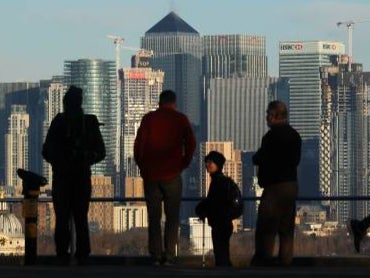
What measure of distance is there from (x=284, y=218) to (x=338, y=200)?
3.92 meters

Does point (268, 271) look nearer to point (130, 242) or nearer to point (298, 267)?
point (298, 267)

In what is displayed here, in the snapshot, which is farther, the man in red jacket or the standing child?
the standing child

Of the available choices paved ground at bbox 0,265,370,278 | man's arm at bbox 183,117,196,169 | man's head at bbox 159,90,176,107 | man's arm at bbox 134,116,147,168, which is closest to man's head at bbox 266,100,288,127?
man's arm at bbox 183,117,196,169

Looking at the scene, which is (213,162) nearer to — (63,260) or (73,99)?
(73,99)

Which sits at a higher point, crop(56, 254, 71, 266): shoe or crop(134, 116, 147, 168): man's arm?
crop(134, 116, 147, 168): man's arm

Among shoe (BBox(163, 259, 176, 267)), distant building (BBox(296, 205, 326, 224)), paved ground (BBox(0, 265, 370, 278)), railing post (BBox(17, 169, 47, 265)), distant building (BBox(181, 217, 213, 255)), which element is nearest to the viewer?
paved ground (BBox(0, 265, 370, 278))

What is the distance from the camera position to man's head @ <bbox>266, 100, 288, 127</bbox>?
59.5ft

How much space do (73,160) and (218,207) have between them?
1.52m

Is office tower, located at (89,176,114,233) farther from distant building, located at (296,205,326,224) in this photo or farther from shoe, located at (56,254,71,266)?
distant building, located at (296,205,326,224)

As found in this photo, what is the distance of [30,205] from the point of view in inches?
754

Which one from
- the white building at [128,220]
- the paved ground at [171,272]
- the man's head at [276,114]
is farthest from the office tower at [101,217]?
the man's head at [276,114]

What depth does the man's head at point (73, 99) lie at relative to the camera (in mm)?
18516

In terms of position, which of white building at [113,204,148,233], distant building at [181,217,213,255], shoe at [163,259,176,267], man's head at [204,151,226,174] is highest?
man's head at [204,151,226,174]

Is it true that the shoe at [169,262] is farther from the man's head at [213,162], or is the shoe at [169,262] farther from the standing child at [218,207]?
the man's head at [213,162]
